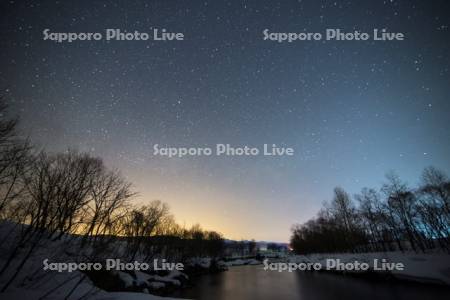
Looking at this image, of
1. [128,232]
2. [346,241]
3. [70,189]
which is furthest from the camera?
[346,241]

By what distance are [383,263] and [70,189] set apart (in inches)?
1666

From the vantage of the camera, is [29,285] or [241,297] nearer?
[29,285]

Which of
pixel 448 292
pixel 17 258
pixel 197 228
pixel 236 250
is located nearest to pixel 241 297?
pixel 448 292

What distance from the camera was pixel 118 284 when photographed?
78.7 feet

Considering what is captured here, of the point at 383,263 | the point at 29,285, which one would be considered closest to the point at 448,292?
the point at 383,263

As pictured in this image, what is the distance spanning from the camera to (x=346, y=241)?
60.3 m

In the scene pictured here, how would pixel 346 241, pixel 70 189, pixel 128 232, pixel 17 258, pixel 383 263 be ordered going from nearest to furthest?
pixel 17 258 → pixel 70 189 → pixel 383 263 → pixel 128 232 → pixel 346 241

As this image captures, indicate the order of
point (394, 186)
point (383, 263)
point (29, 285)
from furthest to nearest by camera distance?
point (394, 186)
point (383, 263)
point (29, 285)

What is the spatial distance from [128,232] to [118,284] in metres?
14.4

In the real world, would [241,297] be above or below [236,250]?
above

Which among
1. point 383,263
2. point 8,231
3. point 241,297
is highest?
point 8,231

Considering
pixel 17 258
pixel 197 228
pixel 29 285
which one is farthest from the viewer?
pixel 197 228

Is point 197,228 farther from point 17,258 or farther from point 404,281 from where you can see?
point 17,258

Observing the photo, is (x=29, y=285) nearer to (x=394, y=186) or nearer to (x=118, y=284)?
(x=118, y=284)
